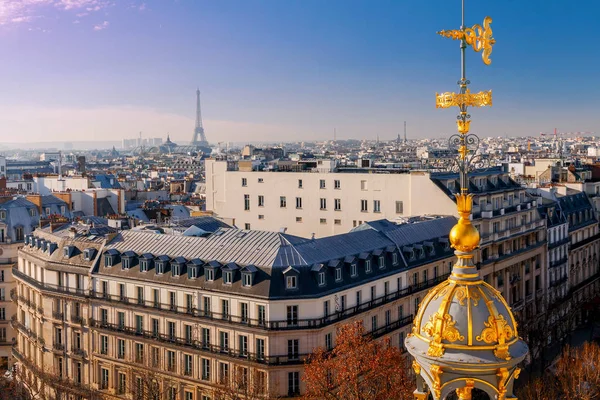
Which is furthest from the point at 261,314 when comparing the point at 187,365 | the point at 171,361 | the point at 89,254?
the point at 89,254

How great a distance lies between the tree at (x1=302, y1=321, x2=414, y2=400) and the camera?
40.8 meters

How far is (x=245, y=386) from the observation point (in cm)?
4753

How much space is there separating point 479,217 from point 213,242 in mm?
29975

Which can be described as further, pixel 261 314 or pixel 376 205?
pixel 376 205

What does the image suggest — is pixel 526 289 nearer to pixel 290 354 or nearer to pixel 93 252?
pixel 290 354

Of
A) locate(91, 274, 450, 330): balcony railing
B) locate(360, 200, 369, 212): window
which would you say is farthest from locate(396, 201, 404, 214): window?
locate(91, 274, 450, 330): balcony railing

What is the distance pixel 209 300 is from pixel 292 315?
669 cm

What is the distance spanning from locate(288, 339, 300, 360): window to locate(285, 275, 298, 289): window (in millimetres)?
3580

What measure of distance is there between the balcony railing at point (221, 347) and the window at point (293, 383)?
3.14ft

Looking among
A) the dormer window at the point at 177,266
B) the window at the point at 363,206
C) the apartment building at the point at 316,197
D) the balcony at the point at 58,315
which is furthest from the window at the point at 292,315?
the window at the point at 363,206

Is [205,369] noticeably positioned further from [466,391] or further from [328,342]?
[466,391]

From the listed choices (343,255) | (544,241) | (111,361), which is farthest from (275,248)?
(544,241)

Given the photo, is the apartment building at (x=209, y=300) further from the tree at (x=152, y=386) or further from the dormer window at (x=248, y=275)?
the tree at (x=152, y=386)

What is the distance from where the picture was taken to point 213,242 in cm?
5662
